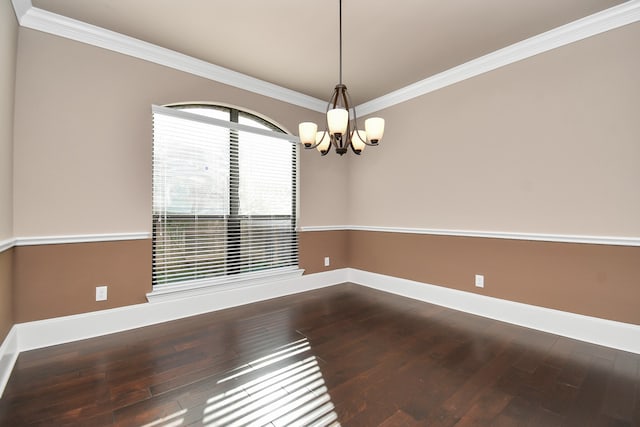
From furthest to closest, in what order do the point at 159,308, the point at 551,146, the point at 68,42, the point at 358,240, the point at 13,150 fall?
the point at 358,240 < the point at 159,308 < the point at 551,146 < the point at 68,42 < the point at 13,150

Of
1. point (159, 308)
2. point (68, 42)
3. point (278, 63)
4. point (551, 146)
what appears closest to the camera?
point (68, 42)

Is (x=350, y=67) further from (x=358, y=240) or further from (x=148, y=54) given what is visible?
(x=358, y=240)

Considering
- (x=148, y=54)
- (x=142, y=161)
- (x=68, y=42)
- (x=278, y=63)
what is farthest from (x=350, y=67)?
(x=68, y=42)

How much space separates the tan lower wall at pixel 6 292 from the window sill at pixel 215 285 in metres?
0.91

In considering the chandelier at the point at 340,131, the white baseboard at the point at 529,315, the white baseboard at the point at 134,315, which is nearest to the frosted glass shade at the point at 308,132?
the chandelier at the point at 340,131

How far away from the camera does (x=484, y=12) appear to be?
2.28 metres

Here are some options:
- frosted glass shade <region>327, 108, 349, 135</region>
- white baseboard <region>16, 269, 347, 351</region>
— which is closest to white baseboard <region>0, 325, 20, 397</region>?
white baseboard <region>16, 269, 347, 351</region>

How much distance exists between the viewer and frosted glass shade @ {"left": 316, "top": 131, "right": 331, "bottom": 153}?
2338 mm

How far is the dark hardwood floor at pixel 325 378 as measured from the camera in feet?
5.00

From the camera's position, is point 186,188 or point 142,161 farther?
point 186,188

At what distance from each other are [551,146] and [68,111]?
425cm

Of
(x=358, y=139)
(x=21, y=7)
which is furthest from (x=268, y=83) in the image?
(x=21, y=7)

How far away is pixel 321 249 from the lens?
4.17m

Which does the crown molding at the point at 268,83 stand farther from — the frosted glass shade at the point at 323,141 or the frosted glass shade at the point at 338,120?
the frosted glass shade at the point at 338,120
